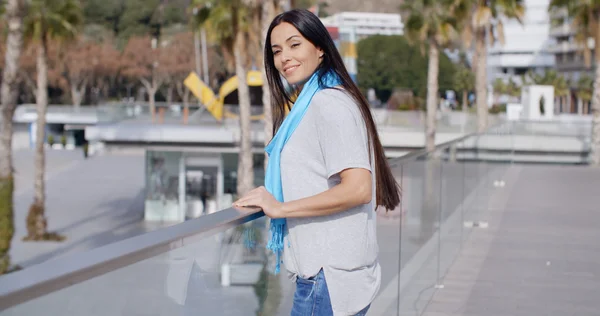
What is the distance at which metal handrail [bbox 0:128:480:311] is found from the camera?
1.71 meters

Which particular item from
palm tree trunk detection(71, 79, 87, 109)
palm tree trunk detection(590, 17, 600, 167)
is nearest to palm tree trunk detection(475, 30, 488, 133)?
palm tree trunk detection(590, 17, 600, 167)

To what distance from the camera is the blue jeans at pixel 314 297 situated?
2747mm

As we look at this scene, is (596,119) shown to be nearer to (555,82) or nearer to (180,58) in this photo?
(180,58)

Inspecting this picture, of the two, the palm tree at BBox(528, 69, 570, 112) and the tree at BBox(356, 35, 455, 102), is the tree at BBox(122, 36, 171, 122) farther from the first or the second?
the palm tree at BBox(528, 69, 570, 112)

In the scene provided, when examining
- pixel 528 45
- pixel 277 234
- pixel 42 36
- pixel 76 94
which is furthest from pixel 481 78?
pixel 528 45

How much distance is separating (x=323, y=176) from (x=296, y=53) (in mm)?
412

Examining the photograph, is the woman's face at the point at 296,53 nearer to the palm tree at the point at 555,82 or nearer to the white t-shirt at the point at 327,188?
the white t-shirt at the point at 327,188

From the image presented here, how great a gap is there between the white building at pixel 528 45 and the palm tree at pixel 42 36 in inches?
3545

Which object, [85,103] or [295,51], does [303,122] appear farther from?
[85,103]

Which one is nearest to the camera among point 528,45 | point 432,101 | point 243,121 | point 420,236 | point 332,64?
point 332,64

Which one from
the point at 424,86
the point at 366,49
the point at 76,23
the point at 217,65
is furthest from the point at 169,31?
the point at 76,23

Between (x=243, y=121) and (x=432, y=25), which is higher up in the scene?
(x=432, y=25)

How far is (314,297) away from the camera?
2.76 meters

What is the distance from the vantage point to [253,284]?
327 cm
